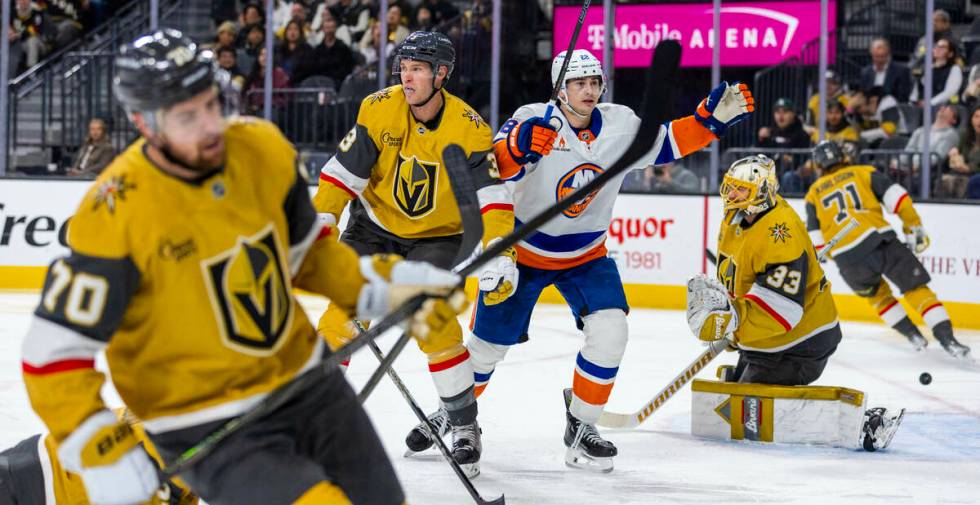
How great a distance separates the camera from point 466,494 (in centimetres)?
360

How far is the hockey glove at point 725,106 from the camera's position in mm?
3977

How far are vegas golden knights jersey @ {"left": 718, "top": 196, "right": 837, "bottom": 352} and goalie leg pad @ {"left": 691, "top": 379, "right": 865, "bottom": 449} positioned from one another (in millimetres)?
186

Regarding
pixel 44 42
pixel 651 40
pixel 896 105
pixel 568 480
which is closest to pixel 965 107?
pixel 896 105

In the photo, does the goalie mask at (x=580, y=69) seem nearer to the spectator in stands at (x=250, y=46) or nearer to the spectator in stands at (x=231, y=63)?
the spectator in stands at (x=231, y=63)

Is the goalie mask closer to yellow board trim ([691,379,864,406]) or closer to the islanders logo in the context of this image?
the islanders logo

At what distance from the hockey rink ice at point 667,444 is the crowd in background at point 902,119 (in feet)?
5.53

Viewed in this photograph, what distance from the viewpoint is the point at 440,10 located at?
9.88 meters

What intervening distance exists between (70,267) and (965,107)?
7.02 metres

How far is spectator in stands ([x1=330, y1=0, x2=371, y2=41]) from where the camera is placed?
388 inches

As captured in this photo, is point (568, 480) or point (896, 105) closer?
point (568, 480)

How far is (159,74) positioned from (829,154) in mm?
5040

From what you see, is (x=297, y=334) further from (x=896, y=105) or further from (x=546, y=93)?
(x=546, y=93)

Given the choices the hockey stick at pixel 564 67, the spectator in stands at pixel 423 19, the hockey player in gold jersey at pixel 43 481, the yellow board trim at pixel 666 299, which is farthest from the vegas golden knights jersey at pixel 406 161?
the spectator in stands at pixel 423 19

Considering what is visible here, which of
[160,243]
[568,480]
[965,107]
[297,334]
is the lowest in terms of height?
[568,480]
